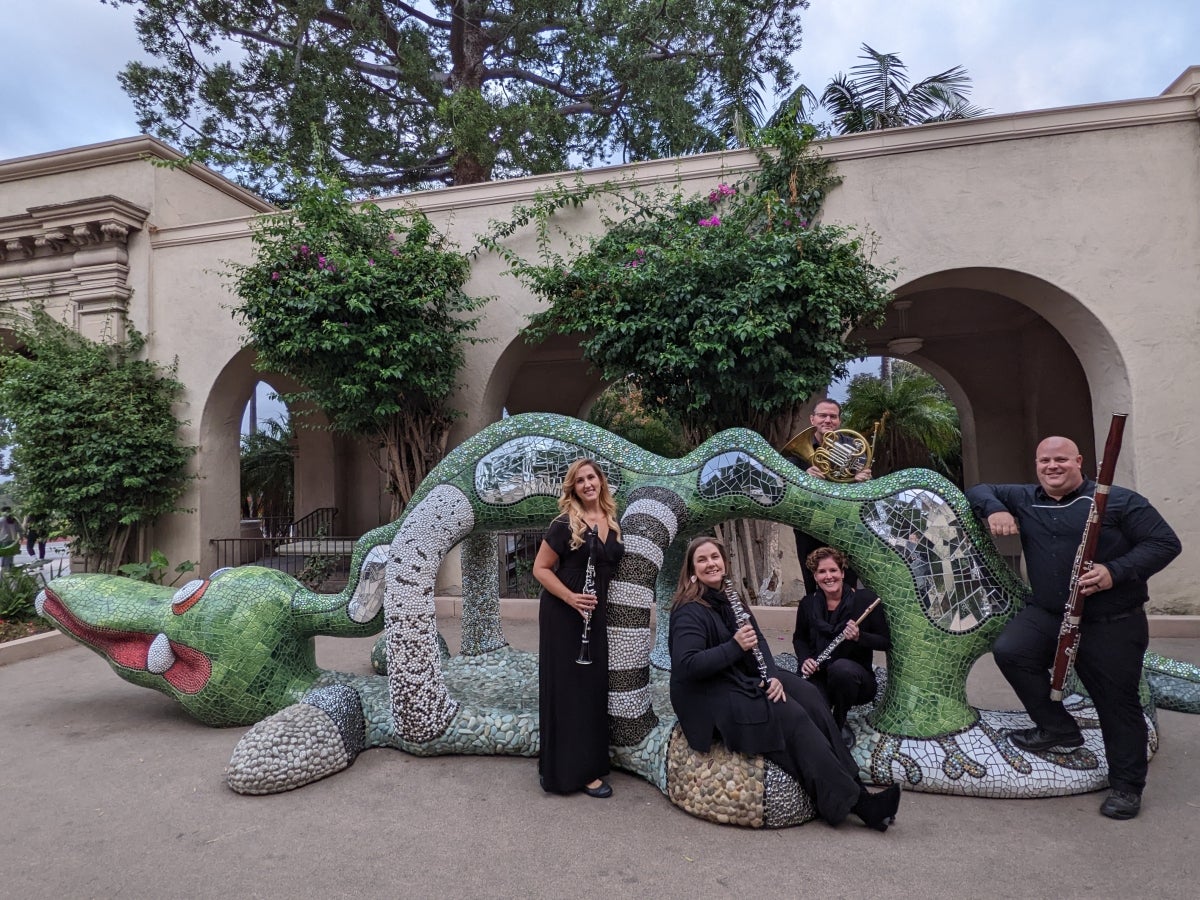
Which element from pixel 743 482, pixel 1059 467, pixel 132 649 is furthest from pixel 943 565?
pixel 132 649

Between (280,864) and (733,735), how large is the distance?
1900 millimetres

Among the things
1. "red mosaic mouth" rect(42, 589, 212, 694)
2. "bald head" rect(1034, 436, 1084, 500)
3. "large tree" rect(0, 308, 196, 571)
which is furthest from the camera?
"large tree" rect(0, 308, 196, 571)

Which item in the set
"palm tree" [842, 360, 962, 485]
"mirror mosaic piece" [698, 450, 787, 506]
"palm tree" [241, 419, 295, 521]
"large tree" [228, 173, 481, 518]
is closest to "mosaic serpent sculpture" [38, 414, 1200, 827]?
"mirror mosaic piece" [698, 450, 787, 506]

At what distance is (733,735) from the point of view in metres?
3.08

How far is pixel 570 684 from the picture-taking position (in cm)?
342

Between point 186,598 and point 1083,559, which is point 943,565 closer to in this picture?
point 1083,559

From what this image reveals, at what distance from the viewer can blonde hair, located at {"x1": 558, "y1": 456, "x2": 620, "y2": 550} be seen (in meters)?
3.44

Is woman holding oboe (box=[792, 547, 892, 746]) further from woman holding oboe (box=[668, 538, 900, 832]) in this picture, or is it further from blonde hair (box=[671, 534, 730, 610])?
blonde hair (box=[671, 534, 730, 610])

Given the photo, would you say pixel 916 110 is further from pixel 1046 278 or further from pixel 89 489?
pixel 89 489

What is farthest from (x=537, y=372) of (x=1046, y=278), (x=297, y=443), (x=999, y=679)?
(x=999, y=679)

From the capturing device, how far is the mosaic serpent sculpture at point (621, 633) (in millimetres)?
3402

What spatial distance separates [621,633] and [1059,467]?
2108 millimetres

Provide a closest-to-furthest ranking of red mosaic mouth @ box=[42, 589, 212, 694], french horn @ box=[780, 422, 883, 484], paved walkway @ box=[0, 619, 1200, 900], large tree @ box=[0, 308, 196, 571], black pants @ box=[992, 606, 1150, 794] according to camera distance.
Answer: paved walkway @ box=[0, 619, 1200, 900], black pants @ box=[992, 606, 1150, 794], french horn @ box=[780, 422, 883, 484], red mosaic mouth @ box=[42, 589, 212, 694], large tree @ box=[0, 308, 196, 571]

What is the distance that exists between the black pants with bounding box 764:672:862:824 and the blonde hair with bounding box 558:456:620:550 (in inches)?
44.7
